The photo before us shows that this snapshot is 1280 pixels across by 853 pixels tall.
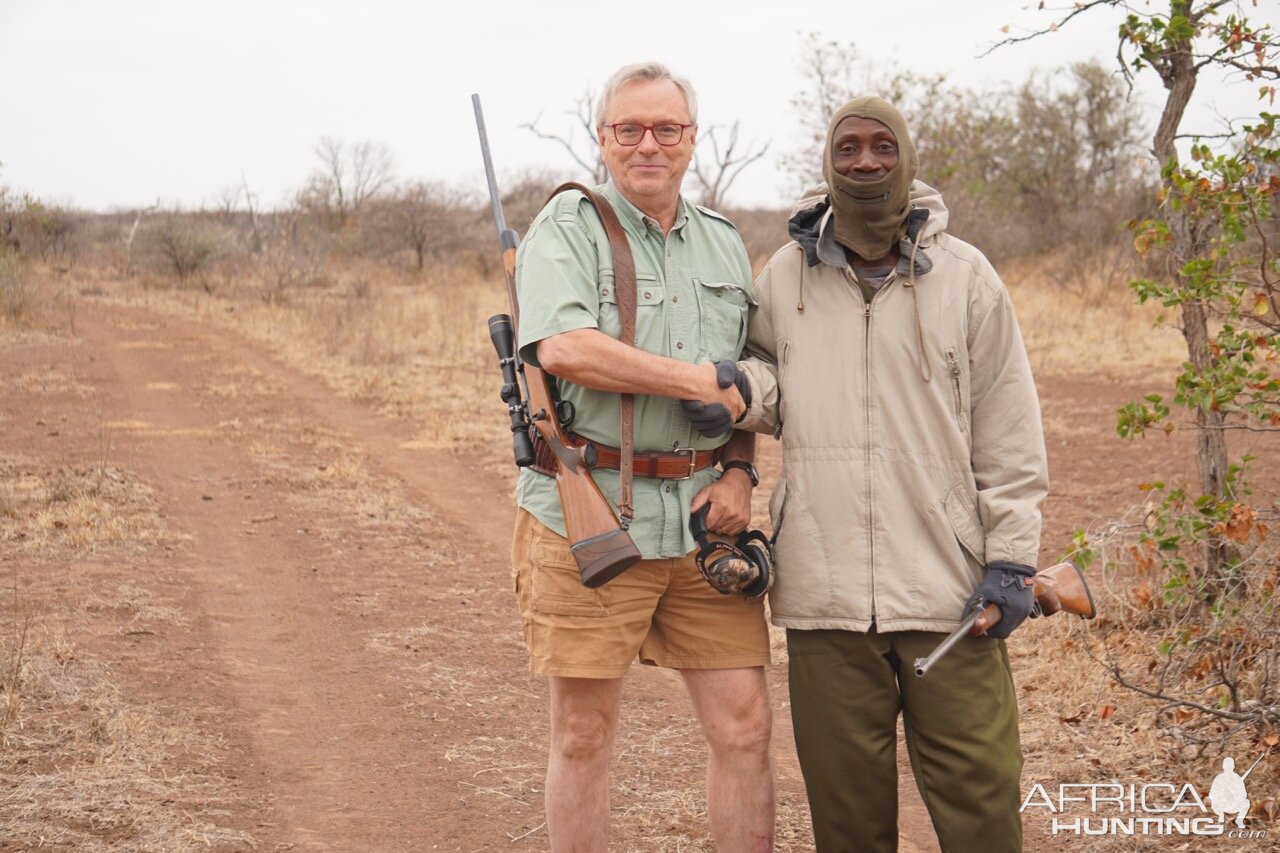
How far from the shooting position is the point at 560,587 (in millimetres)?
2861

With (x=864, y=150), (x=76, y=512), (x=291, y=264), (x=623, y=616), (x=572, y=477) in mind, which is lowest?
(x=76, y=512)

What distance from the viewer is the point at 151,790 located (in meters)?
3.86

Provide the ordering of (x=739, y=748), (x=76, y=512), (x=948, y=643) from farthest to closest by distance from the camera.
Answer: (x=76, y=512) → (x=739, y=748) → (x=948, y=643)

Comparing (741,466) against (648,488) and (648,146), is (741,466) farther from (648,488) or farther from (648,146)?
(648,146)

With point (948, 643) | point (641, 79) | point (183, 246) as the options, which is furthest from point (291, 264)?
point (948, 643)

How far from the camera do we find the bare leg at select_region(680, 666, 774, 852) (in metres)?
2.92

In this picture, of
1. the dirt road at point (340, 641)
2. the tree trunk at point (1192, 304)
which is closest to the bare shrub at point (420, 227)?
the dirt road at point (340, 641)

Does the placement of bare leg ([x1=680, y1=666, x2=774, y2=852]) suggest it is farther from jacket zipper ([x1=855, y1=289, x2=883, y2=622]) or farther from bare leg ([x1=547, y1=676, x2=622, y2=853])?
jacket zipper ([x1=855, y1=289, x2=883, y2=622])

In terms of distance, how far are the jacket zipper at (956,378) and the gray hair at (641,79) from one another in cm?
80

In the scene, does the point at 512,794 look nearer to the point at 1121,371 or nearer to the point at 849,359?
the point at 849,359

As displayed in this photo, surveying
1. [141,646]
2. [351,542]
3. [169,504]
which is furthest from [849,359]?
[169,504]

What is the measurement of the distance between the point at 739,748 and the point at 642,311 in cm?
103

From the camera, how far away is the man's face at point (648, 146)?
2799 mm

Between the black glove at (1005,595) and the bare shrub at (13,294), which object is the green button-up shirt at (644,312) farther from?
the bare shrub at (13,294)
